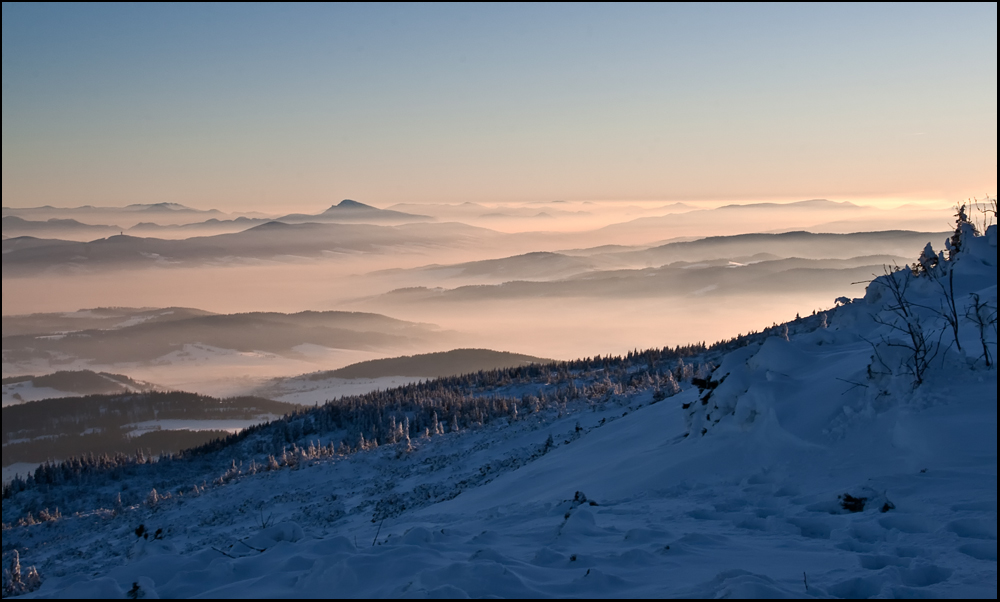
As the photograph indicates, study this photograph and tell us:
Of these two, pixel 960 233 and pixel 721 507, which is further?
pixel 960 233

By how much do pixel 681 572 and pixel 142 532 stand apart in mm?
7172

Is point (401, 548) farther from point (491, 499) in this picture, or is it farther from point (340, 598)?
point (491, 499)

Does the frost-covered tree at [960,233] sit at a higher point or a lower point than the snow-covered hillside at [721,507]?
higher

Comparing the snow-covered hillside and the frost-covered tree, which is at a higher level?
the frost-covered tree

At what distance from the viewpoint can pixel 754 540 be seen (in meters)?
6.93

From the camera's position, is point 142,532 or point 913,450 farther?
point 142,532

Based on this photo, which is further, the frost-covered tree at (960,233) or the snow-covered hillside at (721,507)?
the frost-covered tree at (960,233)

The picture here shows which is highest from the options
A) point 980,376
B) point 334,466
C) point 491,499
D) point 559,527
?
point 980,376

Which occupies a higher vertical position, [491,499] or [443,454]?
[491,499]

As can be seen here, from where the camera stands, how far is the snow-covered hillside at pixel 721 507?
5797 mm

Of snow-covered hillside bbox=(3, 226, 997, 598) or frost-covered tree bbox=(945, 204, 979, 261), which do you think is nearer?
snow-covered hillside bbox=(3, 226, 997, 598)

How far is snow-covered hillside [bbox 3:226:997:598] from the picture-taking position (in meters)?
5.80

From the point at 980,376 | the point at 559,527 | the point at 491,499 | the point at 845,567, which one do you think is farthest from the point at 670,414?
the point at 845,567

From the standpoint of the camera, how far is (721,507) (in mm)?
8078
